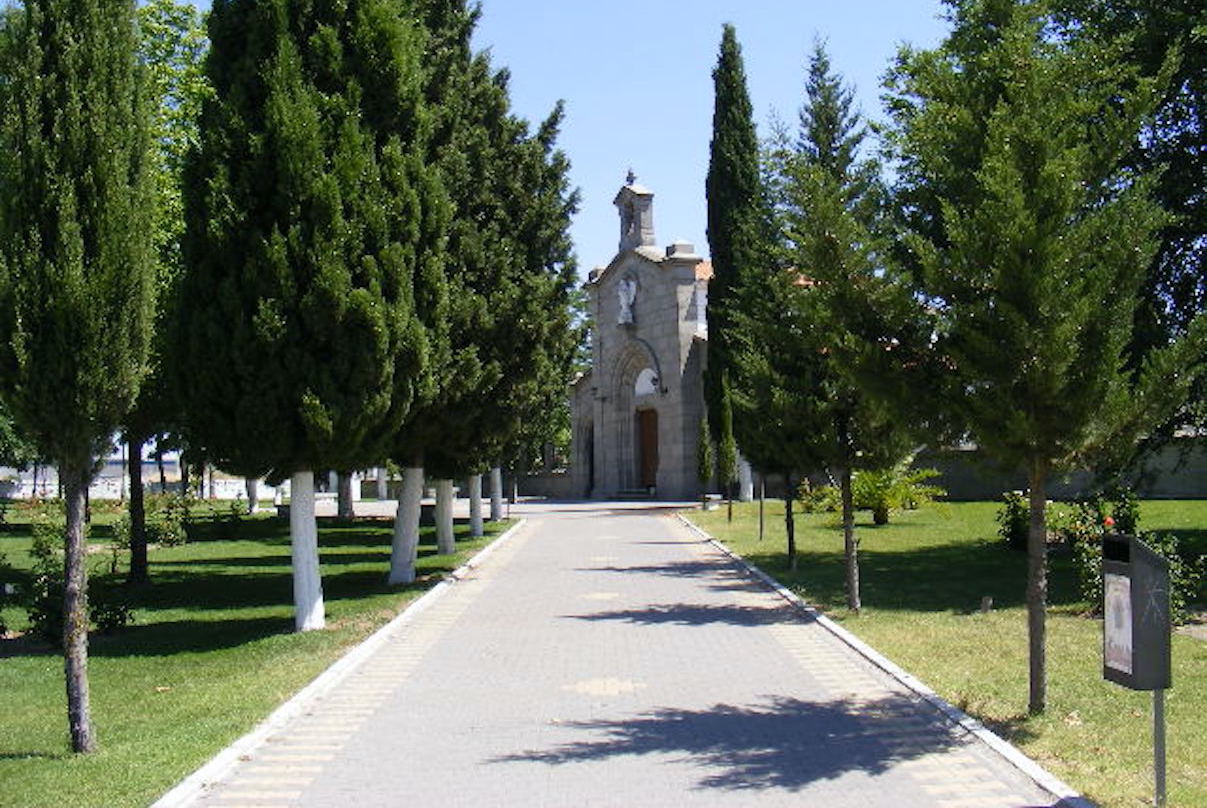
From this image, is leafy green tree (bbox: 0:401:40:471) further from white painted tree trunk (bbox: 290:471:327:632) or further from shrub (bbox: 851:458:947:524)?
white painted tree trunk (bbox: 290:471:327:632)

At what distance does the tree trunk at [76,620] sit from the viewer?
7.44m

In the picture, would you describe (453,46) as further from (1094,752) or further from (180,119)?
(1094,752)

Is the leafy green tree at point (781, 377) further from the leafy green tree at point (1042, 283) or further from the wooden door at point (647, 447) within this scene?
the wooden door at point (647, 447)

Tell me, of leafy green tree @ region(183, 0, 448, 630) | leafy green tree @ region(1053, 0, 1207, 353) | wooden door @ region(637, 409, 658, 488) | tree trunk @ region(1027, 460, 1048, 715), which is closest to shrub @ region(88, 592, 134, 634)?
leafy green tree @ region(183, 0, 448, 630)

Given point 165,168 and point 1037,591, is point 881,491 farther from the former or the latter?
point 1037,591

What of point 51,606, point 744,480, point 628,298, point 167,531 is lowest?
point 167,531

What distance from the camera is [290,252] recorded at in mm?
12344

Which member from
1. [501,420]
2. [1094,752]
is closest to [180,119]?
[501,420]

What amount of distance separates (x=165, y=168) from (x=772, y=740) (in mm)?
17380

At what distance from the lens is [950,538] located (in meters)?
25.6

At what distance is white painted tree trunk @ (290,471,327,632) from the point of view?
13016mm

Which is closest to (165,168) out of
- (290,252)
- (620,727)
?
(290,252)

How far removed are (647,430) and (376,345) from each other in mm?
37984

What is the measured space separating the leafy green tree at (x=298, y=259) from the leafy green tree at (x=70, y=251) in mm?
4412
